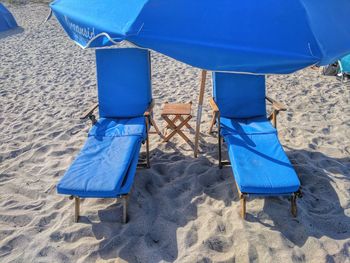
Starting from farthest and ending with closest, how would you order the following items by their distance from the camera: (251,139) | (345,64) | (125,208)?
(345,64), (251,139), (125,208)

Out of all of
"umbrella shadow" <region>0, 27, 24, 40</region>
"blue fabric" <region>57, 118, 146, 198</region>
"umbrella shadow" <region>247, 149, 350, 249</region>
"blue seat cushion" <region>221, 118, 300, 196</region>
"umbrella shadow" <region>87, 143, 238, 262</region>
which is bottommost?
"umbrella shadow" <region>87, 143, 238, 262</region>

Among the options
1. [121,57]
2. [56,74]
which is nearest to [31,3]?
[56,74]

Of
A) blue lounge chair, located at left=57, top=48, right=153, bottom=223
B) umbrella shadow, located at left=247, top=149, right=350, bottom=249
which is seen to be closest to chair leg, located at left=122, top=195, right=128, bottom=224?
blue lounge chair, located at left=57, top=48, right=153, bottom=223

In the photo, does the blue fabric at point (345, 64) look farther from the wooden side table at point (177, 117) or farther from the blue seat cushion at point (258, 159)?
the wooden side table at point (177, 117)

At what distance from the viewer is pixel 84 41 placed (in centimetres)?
309

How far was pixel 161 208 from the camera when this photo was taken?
3.82 meters

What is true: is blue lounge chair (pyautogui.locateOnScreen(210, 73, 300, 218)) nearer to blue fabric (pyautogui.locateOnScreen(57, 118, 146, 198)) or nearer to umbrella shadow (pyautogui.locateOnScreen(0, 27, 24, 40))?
blue fabric (pyautogui.locateOnScreen(57, 118, 146, 198))

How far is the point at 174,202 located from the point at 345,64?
5549 mm

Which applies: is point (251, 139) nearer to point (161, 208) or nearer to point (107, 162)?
point (161, 208)

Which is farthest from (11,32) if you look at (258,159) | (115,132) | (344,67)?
(258,159)

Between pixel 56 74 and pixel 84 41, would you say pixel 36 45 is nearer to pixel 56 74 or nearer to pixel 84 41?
pixel 56 74

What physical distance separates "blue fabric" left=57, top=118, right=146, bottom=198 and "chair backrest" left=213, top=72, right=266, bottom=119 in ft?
3.77

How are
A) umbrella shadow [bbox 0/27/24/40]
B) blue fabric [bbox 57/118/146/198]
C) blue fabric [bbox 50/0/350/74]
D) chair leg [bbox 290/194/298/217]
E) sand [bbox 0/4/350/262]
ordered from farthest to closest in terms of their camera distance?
umbrella shadow [bbox 0/27/24/40]
chair leg [bbox 290/194/298/217]
blue fabric [bbox 57/118/146/198]
sand [bbox 0/4/350/262]
blue fabric [bbox 50/0/350/74]

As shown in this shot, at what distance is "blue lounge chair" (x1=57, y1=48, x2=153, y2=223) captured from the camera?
3.47 metres
